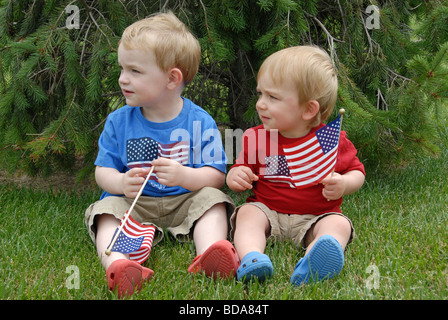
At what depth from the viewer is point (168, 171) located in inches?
91.0

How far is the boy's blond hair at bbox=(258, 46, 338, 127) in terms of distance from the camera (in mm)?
2229

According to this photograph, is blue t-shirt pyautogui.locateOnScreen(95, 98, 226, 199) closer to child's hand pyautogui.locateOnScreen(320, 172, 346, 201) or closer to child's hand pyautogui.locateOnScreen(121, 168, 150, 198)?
child's hand pyautogui.locateOnScreen(121, 168, 150, 198)

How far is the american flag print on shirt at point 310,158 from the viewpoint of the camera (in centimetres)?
229

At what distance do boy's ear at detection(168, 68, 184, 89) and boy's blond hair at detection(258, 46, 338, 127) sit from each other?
407 millimetres

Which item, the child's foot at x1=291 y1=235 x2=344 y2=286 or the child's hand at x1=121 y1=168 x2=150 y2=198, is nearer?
the child's foot at x1=291 y1=235 x2=344 y2=286

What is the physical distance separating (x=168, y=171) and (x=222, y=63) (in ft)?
3.60

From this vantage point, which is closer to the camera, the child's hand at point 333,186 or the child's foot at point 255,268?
the child's foot at point 255,268

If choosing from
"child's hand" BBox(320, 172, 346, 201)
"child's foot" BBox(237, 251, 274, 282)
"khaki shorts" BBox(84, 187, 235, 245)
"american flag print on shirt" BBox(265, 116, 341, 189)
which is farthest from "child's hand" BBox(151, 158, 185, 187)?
"child's hand" BBox(320, 172, 346, 201)

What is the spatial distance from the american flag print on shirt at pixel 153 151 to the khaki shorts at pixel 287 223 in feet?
1.26

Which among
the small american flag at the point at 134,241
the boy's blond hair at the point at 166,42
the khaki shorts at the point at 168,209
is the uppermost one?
the boy's blond hair at the point at 166,42

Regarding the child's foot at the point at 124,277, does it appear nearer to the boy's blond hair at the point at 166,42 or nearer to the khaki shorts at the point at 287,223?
the khaki shorts at the point at 287,223

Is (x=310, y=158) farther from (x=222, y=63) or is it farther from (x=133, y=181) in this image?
(x=222, y=63)

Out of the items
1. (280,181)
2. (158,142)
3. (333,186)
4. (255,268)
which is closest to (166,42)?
(158,142)

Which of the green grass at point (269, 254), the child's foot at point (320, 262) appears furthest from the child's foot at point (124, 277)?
the child's foot at point (320, 262)
